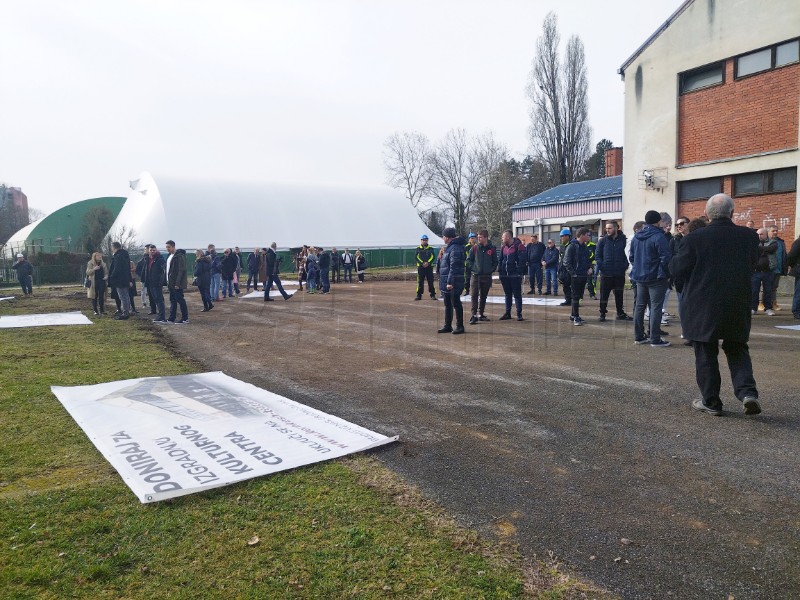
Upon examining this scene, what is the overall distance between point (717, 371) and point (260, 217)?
4591 cm

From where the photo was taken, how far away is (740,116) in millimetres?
18219

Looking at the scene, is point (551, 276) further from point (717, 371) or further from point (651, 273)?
point (717, 371)

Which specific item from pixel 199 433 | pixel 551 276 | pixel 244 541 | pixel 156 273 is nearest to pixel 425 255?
pixel 551 276

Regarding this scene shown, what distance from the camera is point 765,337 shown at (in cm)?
946

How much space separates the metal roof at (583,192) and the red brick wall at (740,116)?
517 inches

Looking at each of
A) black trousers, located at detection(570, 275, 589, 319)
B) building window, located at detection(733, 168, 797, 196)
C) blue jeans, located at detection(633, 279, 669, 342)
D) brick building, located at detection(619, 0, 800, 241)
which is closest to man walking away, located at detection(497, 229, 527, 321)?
black trousers, located at detection(570, 275, 589, 319)

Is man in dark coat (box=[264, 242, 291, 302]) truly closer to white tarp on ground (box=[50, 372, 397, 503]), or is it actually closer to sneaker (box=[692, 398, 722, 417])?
white tarp on ground (box=[50, 372, 397, 503])

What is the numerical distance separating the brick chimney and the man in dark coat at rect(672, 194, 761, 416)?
37582 mm

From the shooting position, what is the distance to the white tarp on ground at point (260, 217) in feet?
146

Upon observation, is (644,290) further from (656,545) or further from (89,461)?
(89,461)

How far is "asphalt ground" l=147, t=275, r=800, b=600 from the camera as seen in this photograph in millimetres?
2979

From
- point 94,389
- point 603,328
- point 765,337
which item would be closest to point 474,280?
point 603,328

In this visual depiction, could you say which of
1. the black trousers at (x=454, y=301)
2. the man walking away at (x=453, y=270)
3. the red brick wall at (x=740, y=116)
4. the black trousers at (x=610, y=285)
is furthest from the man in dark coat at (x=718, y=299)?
the red brick wall at (x=740, y=116)

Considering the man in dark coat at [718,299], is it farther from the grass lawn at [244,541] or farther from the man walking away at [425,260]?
the man walking away at [425,260]
